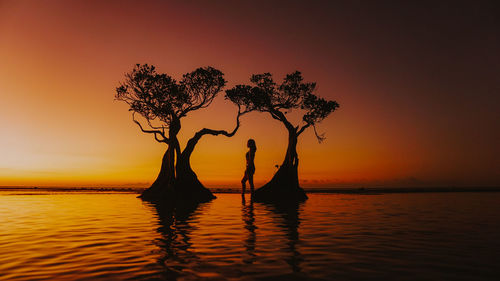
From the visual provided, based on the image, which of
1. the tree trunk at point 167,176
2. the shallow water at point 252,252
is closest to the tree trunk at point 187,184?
the tree trunk at point 167,176

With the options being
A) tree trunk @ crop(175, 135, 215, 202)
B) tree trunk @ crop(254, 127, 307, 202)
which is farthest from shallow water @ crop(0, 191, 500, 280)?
tree trunk @ crop(175, 135, 215, 202)

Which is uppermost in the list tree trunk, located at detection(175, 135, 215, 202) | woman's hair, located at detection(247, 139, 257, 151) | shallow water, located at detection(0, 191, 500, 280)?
woman's hair, located at detection(247, 139, 257, 151)

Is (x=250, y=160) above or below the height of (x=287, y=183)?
above

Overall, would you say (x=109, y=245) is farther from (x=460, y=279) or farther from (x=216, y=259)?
(x=460, y=279)

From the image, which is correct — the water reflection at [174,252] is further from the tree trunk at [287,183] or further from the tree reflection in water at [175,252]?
the tree trunk at [287,183]

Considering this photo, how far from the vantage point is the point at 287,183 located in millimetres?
34438

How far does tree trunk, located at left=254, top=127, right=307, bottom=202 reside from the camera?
3325cm

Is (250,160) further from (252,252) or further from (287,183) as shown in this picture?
(252,252)

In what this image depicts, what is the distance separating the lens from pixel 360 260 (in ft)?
24.2

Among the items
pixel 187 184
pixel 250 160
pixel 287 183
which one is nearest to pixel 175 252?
pixel 250 160

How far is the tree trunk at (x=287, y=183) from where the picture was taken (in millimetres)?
33250

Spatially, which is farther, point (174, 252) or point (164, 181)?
point (164, 181)

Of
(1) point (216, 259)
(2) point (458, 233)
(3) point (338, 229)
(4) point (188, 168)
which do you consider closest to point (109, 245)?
(1) point (216, 259)

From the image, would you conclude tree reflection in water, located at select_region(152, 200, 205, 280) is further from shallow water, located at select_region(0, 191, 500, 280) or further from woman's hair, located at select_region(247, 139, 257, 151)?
woman's hair, located at select_region(247, 139, 257, 151)
